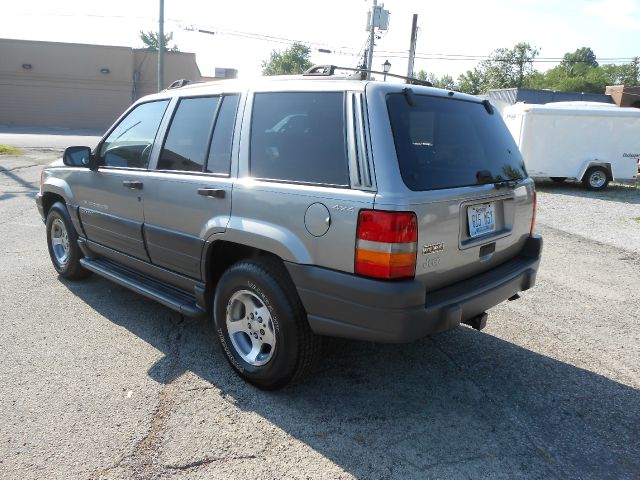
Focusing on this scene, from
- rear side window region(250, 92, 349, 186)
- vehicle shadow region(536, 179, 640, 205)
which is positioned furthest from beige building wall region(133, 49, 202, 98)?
rear side window region(250, 92, 349, 186)

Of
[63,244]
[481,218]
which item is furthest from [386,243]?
[63,244]

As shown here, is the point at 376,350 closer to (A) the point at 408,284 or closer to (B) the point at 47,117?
(A) the point at 408,284

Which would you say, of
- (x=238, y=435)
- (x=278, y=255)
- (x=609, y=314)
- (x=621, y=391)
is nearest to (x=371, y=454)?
(x=238, y=435)

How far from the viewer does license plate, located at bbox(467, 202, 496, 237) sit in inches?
118

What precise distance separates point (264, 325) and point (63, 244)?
3184 millimetres

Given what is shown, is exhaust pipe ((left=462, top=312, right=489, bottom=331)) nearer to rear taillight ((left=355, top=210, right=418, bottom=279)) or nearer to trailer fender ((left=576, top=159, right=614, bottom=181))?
rear taillight ((left=355, top=210, right=418, bottom=279))

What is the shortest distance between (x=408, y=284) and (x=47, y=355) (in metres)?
2.71

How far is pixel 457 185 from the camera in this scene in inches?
117

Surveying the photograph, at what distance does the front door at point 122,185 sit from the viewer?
4.00m

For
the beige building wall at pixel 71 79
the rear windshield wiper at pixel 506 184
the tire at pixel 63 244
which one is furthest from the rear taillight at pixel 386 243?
the beige building wall at pixel 71 79

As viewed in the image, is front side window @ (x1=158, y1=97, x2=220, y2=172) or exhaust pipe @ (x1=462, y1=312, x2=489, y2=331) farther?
front side window @ (x1=158, y1=97, x2=220, y2=172)

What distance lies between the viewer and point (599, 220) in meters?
10.1

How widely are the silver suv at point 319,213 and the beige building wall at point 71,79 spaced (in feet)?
124

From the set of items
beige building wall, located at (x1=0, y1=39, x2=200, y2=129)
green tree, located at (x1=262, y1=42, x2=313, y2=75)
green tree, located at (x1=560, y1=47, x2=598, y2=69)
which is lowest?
beige building wall, located at (x1=0, y1=39, x2=200, y2=129)
